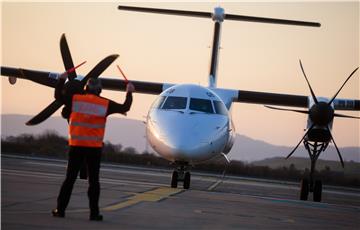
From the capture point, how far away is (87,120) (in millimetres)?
9367

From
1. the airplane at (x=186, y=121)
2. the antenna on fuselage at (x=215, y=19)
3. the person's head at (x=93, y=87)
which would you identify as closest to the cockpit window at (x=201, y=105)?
the airplane at (x=186, y=121)

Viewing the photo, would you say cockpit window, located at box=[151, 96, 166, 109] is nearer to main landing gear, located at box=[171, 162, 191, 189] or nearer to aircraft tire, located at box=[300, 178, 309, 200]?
main landing gear, located at box=[171, 162, 191, 189]

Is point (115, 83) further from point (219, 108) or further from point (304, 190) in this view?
point (304, 190)

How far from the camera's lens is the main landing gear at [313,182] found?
1952 cm

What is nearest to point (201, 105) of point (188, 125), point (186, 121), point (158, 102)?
point (158, 102)

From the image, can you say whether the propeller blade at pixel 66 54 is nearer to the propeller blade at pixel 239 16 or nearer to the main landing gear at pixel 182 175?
the main landing gear at pixel 182 175

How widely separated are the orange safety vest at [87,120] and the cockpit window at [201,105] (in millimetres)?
8688

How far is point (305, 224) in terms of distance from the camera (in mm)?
10344

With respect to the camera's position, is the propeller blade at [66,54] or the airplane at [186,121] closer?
the propeller blade at [66,54]

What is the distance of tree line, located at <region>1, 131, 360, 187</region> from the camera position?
47250 mm

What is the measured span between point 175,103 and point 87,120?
891cm

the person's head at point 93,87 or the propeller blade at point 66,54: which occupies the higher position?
the propeller blade at point 66,54

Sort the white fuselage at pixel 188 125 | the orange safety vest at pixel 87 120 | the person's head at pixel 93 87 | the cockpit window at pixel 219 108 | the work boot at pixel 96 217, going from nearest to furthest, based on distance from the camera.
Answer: the work boot at pixel 96 217 < the orange safety vest at pixel 87 120 < the person's head at pixel 93 87 < the white fuselage at pixel 188 125 < the cockpit window at pixel 219 108

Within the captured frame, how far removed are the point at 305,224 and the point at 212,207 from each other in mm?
2059
